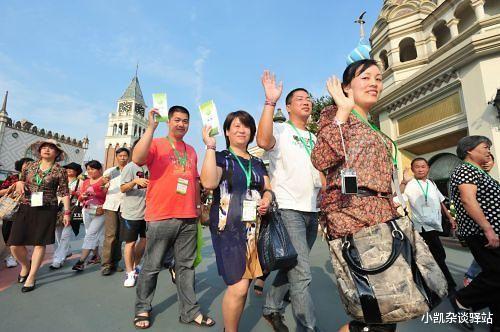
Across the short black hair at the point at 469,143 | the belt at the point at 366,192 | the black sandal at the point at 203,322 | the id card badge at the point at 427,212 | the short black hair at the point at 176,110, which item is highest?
the short black hair at the point at 176,110

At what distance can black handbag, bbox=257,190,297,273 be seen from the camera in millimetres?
1927

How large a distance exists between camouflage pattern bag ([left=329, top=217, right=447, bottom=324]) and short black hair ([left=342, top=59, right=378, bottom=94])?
0.90 meters

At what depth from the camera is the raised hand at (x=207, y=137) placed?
6.82 feet

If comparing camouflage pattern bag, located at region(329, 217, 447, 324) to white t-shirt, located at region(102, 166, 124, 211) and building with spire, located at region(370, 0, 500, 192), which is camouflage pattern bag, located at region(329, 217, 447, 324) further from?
building with spire, located at region(370, 0, 500, 192)

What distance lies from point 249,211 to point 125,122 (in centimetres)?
7595

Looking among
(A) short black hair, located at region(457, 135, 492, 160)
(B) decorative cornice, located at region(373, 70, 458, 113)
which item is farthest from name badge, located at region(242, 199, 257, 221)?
(B) decorative cornice, located at region(373, 70, 458, 113)

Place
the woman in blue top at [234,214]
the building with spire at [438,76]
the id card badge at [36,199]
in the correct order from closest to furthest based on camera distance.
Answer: the woman in blue top at [234,214] < the id card badge at [36,199] < the building with spire at [438,76]

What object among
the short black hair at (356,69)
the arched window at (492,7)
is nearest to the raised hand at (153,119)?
the short black hair at (356,69)

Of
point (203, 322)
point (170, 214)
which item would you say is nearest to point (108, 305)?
point (203, 322)

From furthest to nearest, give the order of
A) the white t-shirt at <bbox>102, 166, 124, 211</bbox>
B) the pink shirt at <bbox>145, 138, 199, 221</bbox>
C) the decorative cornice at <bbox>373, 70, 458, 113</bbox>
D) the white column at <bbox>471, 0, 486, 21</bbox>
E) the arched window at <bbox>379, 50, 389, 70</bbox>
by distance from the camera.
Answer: the arched window at <bbox>379, 50, 389, 70</bbox>
the white column at <bbox>471, 0, 486, 21</bbox>
the decorative cornice at <bbox>373, 70, 458, 113</bbox>
the white t-shirt at <bbox>102, 166, 124, 211</bbox>
the pink shirt at <bbox>145, 138, 199, 221</bbox>

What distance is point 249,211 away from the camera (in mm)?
2002

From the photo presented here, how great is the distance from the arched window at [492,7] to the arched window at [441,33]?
1.49m

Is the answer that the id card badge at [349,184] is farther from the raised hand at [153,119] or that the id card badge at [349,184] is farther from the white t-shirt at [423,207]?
the white t-shirt at [423,207]

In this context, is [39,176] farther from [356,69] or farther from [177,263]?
[356,69]
